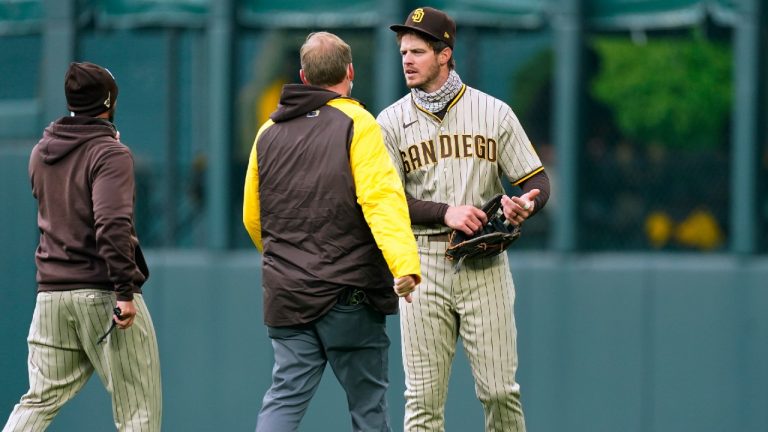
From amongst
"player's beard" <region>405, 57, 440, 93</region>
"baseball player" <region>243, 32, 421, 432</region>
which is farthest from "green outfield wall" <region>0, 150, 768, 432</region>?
"baseball player" <region>243, 32, 421, 432</region>

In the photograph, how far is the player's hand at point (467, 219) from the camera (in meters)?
5.55

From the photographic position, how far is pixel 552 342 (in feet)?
24.1

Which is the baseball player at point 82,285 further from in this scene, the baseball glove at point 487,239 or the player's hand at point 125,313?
the baseball glove at point 487,239

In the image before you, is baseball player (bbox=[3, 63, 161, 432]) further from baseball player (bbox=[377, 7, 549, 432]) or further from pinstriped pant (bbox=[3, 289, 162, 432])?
baseball player (bbox=[377, 7, 549, 432])

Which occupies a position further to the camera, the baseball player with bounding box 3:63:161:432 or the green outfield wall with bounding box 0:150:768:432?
the green outfield wall with bounding box 0:150:768:432

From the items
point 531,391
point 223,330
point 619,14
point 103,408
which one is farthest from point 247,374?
point 619,14

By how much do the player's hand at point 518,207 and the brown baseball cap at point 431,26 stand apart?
700 mm

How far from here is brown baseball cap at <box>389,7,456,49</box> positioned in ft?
18.6

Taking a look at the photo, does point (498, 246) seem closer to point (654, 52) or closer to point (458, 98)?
point (458, 98)

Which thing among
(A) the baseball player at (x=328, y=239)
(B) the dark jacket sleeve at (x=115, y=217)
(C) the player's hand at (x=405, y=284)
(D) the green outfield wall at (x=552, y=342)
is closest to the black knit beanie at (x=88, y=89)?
(B) the dark jacket sleeve at (x=115, y=217)

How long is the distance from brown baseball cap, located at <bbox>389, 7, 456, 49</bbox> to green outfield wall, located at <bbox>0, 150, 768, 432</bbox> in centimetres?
198

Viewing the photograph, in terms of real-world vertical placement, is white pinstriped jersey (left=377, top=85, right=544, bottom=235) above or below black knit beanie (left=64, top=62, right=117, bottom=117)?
below

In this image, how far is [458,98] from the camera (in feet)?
19.0

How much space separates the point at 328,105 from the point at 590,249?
2490 mm
